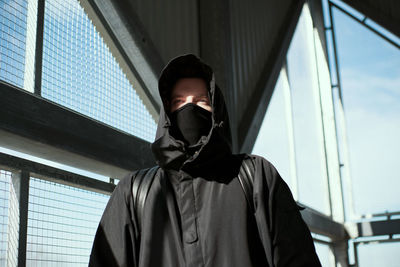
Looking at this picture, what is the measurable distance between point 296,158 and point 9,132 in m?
7.79

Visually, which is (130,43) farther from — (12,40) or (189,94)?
(189,94)

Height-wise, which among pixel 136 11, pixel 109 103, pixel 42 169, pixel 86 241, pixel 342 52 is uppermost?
pixel 342 52

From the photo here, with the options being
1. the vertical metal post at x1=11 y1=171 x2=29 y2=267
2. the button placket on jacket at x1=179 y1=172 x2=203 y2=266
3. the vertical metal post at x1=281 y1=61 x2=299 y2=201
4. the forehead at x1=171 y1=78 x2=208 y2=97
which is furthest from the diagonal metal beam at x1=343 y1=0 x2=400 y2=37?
the button placket on jacket at x1=179 y1=172 x2=203 y2=266

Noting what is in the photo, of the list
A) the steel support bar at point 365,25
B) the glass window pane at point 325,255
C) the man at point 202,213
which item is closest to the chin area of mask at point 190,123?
the man at point 202,213

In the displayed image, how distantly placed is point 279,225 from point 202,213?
29 cm

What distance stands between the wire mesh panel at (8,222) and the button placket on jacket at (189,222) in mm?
1974

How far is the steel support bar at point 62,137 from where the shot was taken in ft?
13.1

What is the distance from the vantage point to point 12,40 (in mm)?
4180

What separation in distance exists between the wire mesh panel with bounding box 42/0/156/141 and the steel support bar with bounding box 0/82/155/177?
173mm

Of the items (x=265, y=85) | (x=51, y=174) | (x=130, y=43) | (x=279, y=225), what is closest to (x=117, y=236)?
(x=279, y=225)

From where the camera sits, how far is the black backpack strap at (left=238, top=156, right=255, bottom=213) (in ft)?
7.54

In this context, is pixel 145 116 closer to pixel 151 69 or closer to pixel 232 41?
pixel 151 69

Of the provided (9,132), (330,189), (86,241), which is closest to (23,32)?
(9,132)

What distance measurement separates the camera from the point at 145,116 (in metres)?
6.01
